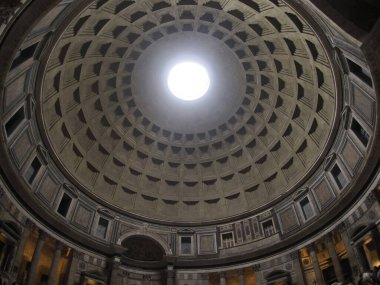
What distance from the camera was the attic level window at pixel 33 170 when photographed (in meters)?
21.1

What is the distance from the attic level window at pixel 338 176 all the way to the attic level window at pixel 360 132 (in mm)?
3092

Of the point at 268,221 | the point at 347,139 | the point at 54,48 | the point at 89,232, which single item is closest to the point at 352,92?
the point at 347,139

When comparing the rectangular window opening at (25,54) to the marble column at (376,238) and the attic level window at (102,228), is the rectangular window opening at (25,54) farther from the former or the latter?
the marble column at (376,238)

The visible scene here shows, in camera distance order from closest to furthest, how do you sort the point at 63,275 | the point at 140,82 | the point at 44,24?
the point at 44,24
the point at 63,275
the point at 140,82

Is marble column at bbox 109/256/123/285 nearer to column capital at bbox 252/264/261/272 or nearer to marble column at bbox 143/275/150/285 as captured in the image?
marble column at bbox 143/275/150/285

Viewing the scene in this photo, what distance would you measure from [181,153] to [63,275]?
630 inches

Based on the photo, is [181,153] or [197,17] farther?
[181,153]

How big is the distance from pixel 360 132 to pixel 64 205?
2132 cm

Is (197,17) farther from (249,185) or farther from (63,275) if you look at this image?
(63,275)

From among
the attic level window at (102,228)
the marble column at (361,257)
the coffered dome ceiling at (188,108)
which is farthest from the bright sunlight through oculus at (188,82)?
the marble column at (361,257)

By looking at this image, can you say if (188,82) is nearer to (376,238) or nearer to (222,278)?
(222,278)

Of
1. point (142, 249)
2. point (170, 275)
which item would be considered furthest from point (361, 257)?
point (142, 249)

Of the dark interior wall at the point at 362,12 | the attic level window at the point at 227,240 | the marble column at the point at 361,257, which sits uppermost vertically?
the attic level window at the point at 227,240

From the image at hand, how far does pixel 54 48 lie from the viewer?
1994cm
